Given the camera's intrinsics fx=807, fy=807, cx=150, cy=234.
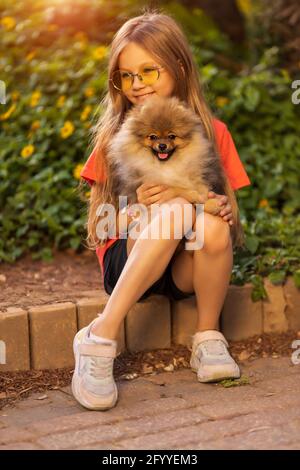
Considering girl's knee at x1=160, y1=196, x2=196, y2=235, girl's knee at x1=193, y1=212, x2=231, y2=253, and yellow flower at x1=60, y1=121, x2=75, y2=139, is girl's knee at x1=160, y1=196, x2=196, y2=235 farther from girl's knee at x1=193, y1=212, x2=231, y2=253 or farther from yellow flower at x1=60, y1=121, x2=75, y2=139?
yellow flower at x1=60, y1=121, x2=75, y2=139

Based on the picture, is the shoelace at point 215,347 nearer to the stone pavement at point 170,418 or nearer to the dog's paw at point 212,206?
the stone pavement at point 170,418

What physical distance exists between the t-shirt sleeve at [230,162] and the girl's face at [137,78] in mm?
306

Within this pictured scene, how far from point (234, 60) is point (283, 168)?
69.6 inches

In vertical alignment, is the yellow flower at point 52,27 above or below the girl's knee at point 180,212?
above

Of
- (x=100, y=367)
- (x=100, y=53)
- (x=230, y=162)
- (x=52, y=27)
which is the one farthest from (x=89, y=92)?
(x=100, y=367)

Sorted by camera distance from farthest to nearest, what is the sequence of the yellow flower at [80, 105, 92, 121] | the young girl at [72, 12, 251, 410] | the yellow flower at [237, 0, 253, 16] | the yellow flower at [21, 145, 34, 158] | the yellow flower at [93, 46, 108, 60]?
the yellow flower at [237, 0, 253, 16]
the yellow flower at [93, 46, 108, 60]
the yellow flower at [80, 105, 92, 121]
the yellow flower at [21, 145, 34, 158]
the young girl at [72, 12, 251, 410]

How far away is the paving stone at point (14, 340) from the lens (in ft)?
10.9

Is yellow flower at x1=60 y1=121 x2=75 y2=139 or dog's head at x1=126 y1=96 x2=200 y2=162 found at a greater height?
dog's head at x1=126 y1=96 x2=200 y2=162

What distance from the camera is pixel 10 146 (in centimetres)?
477

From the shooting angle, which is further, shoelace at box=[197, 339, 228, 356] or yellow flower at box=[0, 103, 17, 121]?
yellow flower at box=[0, 103, 17, 121]

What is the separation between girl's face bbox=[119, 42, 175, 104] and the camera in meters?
3.47

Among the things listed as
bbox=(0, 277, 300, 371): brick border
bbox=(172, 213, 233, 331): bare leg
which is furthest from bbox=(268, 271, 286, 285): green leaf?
bbox=(172, 213, 233, 331): bare leg

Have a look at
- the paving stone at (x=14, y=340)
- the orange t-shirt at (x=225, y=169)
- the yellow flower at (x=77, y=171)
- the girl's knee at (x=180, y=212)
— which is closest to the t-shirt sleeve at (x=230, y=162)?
the orange t-shirt at (x=225, y=169)

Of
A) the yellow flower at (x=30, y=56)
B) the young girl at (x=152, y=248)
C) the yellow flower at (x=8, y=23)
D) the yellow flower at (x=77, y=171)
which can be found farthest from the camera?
the yellow flower at (x=8, y=23)
